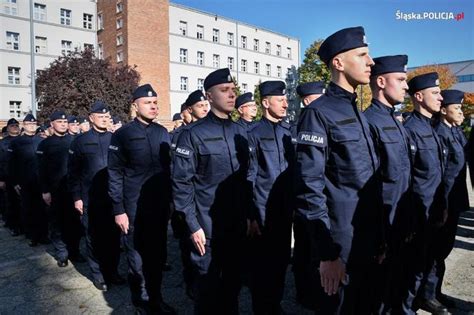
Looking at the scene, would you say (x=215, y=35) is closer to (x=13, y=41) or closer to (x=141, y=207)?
(x=13, y=41)

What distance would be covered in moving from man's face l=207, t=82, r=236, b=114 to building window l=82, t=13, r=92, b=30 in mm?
41801

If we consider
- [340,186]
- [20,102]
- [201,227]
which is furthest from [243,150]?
[20,102]

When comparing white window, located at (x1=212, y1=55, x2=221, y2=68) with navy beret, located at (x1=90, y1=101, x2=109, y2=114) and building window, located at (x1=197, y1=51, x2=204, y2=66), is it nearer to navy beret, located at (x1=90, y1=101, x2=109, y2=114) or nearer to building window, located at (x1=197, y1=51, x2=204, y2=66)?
building window, located at (x1=197, y1=51, x2=204, y2=66)

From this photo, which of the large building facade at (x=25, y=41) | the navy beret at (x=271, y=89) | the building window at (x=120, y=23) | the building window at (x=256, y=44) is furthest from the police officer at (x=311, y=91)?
the building window at (x=256, y=44)

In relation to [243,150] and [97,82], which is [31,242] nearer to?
[243,150]

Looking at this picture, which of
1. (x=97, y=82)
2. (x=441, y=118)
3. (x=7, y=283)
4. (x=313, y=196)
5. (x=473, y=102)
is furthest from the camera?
(x=473, y=102)

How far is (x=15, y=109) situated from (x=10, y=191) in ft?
101

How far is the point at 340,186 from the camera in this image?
2.46 meters

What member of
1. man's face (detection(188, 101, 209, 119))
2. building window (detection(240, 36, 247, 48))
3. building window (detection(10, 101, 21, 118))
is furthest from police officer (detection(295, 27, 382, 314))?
building window (detection(240, 36, 247, 48))

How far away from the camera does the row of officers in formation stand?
2.45m

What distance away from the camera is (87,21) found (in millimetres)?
40562

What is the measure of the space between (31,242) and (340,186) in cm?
669

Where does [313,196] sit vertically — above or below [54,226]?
above

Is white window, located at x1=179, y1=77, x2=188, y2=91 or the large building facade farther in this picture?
white window, located at x1=179, y1=77, x2=188, y2=91
